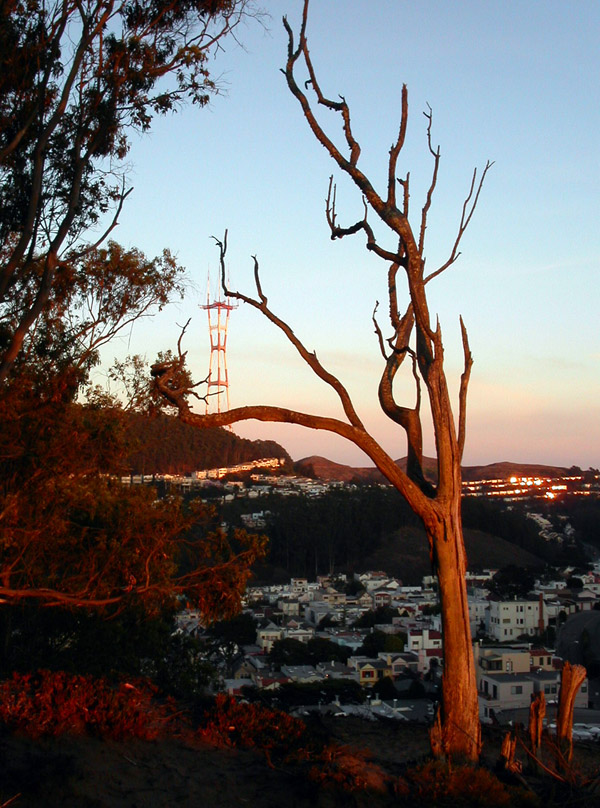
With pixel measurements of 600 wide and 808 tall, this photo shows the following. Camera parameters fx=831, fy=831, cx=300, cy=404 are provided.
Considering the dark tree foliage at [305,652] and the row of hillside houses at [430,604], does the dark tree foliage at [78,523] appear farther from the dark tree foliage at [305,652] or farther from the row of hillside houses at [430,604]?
the row of hillside houses at [430,604]

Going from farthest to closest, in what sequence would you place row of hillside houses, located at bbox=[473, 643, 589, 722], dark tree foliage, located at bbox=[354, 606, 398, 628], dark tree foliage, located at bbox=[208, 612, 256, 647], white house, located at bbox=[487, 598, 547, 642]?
dark tree foliage, located at bbox=[354, 606, 398, 628]
white house, located at bbox=[487, 598, 547, 642]
dark tree foliage, located at bbox=[208, 612, 256, 647]
row of hillside houses, located at bbox=[473, 643, 589, 722]

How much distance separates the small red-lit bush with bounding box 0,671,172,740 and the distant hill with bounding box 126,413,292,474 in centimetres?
213

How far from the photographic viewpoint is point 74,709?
17.8 ft

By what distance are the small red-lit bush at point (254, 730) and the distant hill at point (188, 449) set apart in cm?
241

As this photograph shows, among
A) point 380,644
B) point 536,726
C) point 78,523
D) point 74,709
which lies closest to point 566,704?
point 536,726

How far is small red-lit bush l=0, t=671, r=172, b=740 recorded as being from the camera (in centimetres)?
528

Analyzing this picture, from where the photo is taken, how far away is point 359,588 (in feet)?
132

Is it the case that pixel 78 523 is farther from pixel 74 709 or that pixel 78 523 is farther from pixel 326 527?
pixel 326 527

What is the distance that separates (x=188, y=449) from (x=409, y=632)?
3306 cm

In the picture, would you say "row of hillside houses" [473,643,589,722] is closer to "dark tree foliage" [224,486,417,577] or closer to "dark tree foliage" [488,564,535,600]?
"dark tree foliage" [488,564,535,600]

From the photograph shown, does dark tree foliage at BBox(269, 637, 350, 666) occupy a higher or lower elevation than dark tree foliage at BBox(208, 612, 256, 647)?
lower

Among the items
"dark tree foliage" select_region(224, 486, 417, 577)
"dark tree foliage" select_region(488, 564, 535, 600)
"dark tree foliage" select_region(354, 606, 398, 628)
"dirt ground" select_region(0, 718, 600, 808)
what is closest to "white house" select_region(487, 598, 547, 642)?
"dark tree foliage" select_region(488, 564, 535, 600)

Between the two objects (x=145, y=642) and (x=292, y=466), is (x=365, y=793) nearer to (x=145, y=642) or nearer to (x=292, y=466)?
(x=145, y=642)

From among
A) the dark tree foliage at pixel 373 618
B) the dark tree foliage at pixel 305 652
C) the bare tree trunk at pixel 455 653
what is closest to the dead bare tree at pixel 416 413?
the bare tree trunk at pixel 455 653
